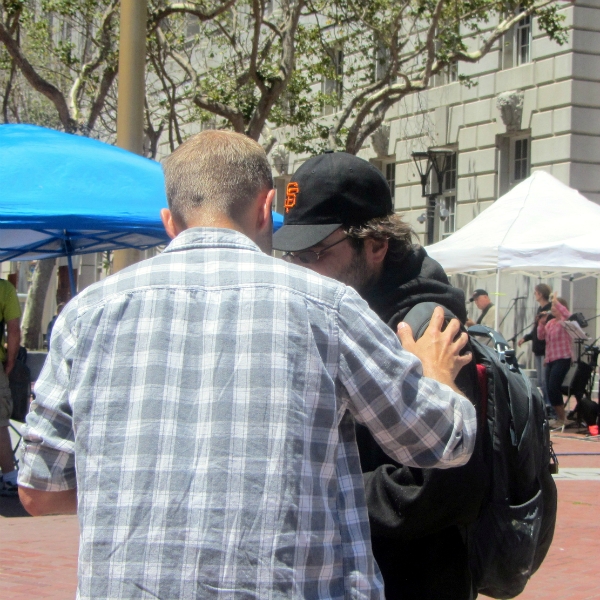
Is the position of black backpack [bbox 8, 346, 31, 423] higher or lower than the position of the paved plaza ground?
higher

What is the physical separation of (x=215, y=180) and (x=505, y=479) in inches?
37.8

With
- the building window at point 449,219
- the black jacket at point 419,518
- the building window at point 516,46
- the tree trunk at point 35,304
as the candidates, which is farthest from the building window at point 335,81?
the black jacket at point 419,518

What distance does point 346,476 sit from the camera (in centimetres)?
179

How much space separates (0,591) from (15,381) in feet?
9.68

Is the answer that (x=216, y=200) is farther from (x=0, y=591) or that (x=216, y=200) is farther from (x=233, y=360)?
(x=0, y=591)

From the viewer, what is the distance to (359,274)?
7.95 ft

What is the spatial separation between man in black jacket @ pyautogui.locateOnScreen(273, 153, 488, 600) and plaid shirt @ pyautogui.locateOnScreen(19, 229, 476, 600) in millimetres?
256

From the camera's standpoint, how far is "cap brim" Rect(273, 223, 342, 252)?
7.80ft

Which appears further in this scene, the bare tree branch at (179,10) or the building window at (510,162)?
the building window at (510,162)

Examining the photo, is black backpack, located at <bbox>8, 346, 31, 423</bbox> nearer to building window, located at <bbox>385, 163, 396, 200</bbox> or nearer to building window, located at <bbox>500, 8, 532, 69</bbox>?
building window, located at <bbox>500, 8, 532, 69</bbox>

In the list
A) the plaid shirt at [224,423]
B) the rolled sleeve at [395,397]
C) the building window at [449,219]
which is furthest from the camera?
the building window at [449,219]

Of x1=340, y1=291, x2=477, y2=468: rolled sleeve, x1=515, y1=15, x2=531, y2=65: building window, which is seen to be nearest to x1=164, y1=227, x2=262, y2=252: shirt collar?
x1=340, y1=291, x2=477, y2=468: rolled sleeve

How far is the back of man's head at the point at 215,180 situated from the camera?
182 centimetres

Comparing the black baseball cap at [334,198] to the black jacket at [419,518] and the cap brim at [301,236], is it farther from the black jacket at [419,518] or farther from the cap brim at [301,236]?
the black jacket at [419,518]
